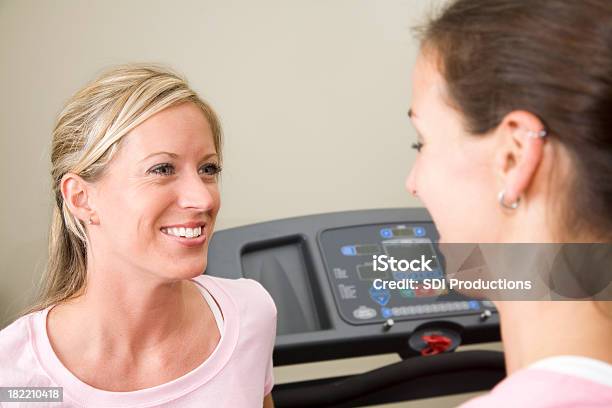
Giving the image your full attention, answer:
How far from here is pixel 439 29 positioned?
957 millimetres

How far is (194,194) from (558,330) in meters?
0.75

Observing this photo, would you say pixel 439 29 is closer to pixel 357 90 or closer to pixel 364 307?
pixel 364 307

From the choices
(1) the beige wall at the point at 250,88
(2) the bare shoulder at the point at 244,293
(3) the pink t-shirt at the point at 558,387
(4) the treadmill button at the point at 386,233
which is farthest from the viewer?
(1) the beige wall at the point at 250,88

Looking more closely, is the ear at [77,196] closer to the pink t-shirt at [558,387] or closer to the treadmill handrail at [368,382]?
the treadmill handrail at [368,382]

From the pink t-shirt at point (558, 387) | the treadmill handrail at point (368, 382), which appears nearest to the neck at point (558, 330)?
the pink t-shirt at point (558, 387)

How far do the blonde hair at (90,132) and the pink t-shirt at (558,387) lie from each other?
2.87 ft

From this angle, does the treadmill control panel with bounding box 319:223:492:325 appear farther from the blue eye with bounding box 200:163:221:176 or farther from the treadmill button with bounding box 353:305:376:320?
the blue eye with bounding box 200:163:221:176

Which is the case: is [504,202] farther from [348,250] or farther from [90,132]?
[348,250]

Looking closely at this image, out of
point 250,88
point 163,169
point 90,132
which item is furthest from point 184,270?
point 250,88

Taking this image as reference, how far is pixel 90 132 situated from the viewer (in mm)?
1453

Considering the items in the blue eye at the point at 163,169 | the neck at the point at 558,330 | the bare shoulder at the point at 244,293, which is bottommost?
the bare shoulder at the point at 244,293

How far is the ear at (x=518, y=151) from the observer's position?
0.85 m

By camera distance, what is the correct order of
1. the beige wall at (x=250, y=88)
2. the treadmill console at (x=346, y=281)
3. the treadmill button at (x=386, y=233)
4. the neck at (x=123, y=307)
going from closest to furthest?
the neck at (x=123, y=307) → the treadmill console at (x=346, y=281) → the treadmill button at (x=386, y=233) → the beige wall at (x=250, y=88)

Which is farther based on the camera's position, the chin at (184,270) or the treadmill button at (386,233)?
the treadmill button at (386,233)
